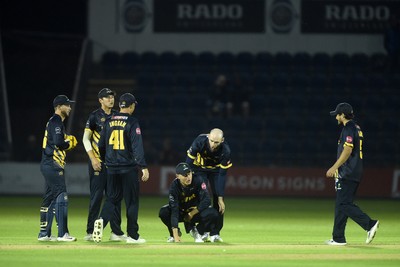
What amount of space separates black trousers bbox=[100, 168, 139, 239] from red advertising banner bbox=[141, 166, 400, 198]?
43.4 feet

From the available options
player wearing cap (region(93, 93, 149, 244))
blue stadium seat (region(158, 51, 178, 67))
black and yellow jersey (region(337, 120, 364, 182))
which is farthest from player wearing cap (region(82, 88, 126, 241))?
blue stadium seat (region(158, 51, 178, 67))

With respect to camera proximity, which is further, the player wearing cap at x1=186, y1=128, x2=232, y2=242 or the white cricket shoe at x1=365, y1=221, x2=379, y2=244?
the player wearing cap at x1=186, y1=128, x2=232, y2=242

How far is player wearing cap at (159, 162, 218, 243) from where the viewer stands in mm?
13547

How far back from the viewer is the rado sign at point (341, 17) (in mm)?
32938

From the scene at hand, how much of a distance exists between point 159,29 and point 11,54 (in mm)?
5876

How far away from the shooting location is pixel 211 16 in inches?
1300

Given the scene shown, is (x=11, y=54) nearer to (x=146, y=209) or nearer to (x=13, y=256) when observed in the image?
(x=146, y=209)

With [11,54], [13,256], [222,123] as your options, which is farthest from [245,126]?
[13,256]

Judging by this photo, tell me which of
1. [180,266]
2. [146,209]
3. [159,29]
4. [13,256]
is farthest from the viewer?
[159,29]

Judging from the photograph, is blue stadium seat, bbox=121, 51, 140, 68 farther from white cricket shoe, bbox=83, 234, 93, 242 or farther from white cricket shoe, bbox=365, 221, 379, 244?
white cricket shoe, bbox=365, 221, 379, 244

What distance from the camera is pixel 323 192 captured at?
27062mm

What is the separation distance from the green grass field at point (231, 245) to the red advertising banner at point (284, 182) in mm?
5149

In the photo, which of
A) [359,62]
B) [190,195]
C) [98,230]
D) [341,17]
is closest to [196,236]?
[190,195]

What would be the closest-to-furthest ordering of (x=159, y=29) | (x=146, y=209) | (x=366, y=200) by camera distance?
(x=146, y=209) → (x=366, y=200) → (x=159, y=29)
